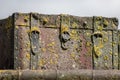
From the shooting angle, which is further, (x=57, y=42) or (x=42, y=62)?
(x=57, y=42)

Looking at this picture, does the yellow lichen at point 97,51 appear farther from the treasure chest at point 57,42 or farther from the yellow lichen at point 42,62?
the yellow lichen at point 42,62

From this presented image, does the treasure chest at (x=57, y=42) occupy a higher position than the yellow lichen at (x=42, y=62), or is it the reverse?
the treasure chest at (x=57, y=42)

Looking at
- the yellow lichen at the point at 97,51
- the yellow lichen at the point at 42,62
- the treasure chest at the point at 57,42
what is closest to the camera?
the treasure chest at the point at 57,42

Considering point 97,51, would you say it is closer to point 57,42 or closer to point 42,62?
point 57,42

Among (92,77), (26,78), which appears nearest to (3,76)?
(26,78)

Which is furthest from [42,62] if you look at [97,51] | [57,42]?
[97,51]

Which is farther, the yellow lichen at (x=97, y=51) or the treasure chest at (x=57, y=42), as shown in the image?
the yellow lichen at (x=97, y=51)

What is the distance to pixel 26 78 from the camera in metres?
9.23

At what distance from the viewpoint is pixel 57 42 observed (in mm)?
14117

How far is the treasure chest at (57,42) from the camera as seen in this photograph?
44.5 feet

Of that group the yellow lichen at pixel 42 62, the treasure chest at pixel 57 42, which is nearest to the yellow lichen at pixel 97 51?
the treasure chest at pixel 57 42

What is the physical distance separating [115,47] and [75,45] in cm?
152

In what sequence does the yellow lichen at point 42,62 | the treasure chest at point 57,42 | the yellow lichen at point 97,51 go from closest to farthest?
1. the treasure chest at point 57,42
2. the yellow lichen at point 42,62
3. the yellow lichen at point 97,51

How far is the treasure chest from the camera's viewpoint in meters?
13.6
